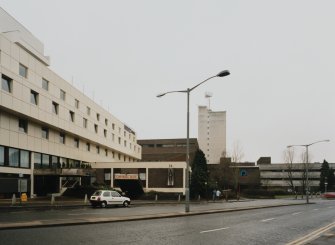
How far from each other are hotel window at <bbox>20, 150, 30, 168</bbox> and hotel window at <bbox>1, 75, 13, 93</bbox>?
7545 millimetres

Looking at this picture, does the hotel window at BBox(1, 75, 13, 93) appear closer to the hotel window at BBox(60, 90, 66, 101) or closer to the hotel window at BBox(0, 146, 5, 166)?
the hotel window at BBox(0, 146, 5, 166)

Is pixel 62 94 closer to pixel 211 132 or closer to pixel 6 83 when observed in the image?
pixel 6 83

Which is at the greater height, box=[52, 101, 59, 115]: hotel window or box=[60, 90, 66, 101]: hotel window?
box=[60, 90, 66, 101]: hotel window

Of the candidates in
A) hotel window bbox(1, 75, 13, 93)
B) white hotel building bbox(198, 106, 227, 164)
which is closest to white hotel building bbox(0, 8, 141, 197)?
hotel window bbox(1, 75, 13, 93)

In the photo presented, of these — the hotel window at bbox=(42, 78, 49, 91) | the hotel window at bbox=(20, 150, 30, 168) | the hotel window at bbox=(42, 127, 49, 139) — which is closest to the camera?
the hotel window at bbox=(20, 150, 30, 168)

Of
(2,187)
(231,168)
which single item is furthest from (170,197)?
(231,168)

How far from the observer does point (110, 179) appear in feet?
221

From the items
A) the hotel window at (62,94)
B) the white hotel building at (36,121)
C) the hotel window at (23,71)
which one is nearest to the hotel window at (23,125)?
the white hotel building at (36,121)

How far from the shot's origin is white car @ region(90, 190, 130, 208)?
1363 inches

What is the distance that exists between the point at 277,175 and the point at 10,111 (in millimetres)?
101436

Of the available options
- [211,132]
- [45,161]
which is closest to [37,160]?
[45,161]

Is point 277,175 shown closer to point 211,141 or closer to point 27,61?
point 211,141

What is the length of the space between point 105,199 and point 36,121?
1720cm

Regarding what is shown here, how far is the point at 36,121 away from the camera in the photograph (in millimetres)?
47625
